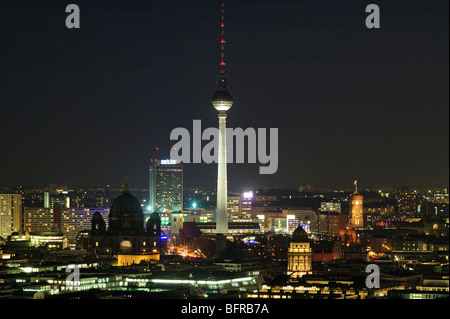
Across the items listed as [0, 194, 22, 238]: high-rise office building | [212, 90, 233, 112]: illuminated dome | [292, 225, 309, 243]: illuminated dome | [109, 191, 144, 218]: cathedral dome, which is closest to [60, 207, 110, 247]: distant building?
[0, 194, 22, 238]: high-rise office building

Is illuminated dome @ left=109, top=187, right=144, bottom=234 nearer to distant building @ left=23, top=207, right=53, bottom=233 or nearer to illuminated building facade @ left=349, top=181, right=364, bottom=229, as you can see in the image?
distant building @ left=23, top=207, right=53, bottom=233

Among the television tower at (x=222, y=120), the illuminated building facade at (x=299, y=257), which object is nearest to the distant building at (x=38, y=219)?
the television tower at (x=222, y=120)

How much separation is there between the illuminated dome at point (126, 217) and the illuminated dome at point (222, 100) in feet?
48.7

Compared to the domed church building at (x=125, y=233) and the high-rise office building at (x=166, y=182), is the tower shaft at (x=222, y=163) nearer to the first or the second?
the domed church building at (x=125, y=233)

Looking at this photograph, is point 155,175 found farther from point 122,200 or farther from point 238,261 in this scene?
point 238,261

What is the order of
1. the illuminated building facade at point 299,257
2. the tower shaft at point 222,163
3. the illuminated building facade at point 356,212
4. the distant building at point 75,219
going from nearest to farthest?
the illuminated building facade at point 299,257
the tower shaft at point 222,163
the distant building at point 75,219
the illuminated building facade at point 356,212

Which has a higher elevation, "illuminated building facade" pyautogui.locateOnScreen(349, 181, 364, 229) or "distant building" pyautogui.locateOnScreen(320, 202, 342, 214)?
"distant building" pyautogui.locateOnScreen(320, 202, 342, 214)

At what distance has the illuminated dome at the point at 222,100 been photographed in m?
130

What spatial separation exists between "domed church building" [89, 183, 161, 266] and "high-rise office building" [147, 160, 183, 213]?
200 feet

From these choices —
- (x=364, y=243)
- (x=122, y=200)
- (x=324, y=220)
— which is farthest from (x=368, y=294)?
(x=324, y=220)

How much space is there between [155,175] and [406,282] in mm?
95365

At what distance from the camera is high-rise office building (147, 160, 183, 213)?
182 meters
